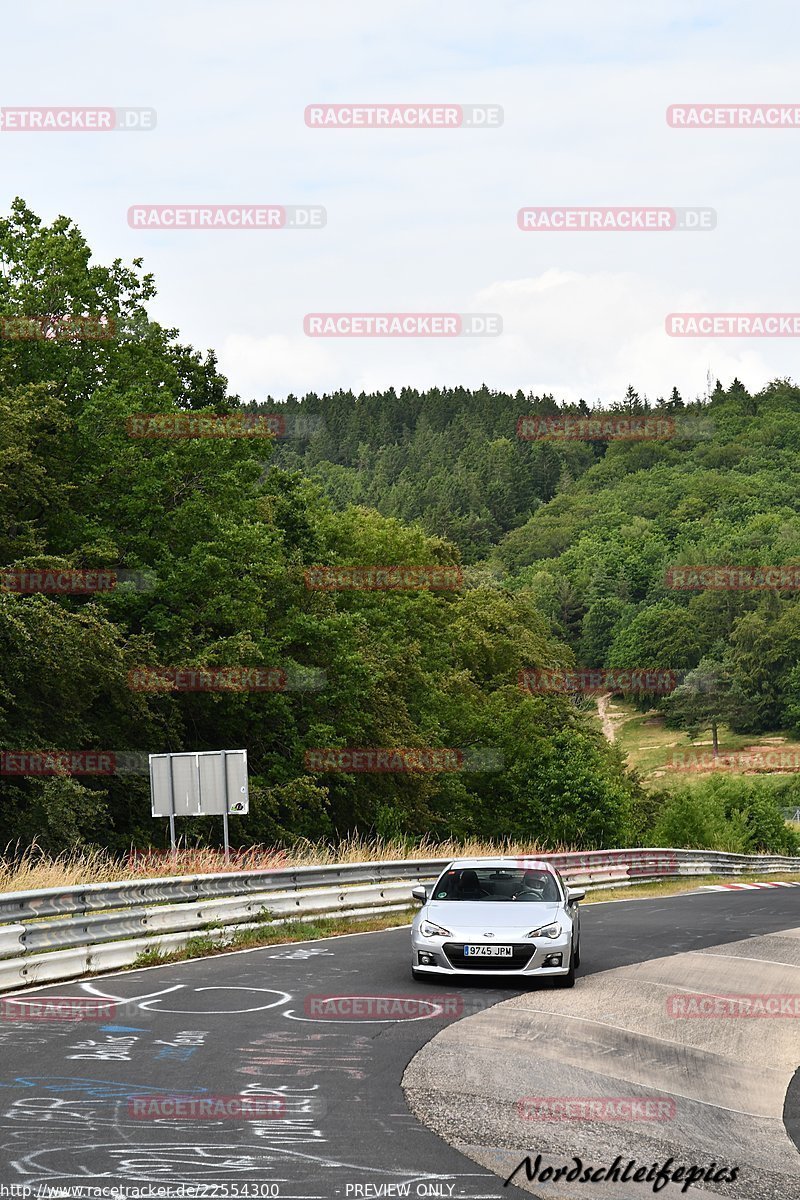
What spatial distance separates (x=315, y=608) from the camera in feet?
167

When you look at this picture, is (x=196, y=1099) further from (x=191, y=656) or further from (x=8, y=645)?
(x=191, y=656)

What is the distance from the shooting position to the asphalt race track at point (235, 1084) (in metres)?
6.73

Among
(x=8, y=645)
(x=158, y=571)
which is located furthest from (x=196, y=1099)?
(x=158, y=571)

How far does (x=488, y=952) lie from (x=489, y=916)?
0.59 m

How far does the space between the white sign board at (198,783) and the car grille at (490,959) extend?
892 centimetres

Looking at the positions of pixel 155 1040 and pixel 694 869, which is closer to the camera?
pixel 155 1040

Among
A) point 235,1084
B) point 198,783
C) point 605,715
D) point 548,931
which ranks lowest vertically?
point 605,715

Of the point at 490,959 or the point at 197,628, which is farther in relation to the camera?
the point at 197,628

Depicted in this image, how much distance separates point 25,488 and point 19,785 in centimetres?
782

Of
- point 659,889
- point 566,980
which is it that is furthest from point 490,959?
point 659,889

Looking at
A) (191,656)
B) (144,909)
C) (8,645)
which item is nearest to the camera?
(144,909)

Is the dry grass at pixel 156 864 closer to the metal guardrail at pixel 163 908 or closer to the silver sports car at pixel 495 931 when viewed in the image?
the metal guardrail at pixel 163 908

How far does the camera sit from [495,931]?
14203 millimetres

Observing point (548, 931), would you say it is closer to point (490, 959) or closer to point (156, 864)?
point (490, 959)
